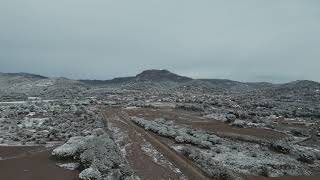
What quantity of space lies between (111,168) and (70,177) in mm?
2615

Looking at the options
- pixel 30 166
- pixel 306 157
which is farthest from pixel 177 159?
pixel 306 157

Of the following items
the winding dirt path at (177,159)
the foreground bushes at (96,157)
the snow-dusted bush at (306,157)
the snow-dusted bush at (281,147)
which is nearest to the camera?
the foreground bushes at (96,157)

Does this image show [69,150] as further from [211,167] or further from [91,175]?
[211,167]

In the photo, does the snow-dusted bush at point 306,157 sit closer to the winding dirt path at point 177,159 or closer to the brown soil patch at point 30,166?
the winding dirt path at point 177,159

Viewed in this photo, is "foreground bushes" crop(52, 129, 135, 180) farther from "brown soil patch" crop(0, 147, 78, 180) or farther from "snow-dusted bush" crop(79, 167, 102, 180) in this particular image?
"brown soil patch" crop(0, 147, 78, 180)

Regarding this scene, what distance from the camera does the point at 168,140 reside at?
129ft

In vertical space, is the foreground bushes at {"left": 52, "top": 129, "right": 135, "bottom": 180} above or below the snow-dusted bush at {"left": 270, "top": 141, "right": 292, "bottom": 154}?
above

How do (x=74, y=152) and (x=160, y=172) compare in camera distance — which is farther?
(x=74, y=152)

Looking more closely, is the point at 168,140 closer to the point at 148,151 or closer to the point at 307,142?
the point at 148,151

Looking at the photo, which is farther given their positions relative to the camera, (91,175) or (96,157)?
(96,157)

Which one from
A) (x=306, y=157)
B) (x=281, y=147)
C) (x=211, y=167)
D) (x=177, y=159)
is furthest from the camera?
(x=281, y=147)

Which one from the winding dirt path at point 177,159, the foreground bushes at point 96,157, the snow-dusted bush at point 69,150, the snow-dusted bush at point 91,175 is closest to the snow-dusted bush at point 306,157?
the winding dirt path at point 177,159

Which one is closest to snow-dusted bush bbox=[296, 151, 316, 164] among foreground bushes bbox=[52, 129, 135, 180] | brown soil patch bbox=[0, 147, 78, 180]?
foreground bushes bbox=[52, 129, 135, 180]

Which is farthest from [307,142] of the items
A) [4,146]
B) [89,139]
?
[4,146]
